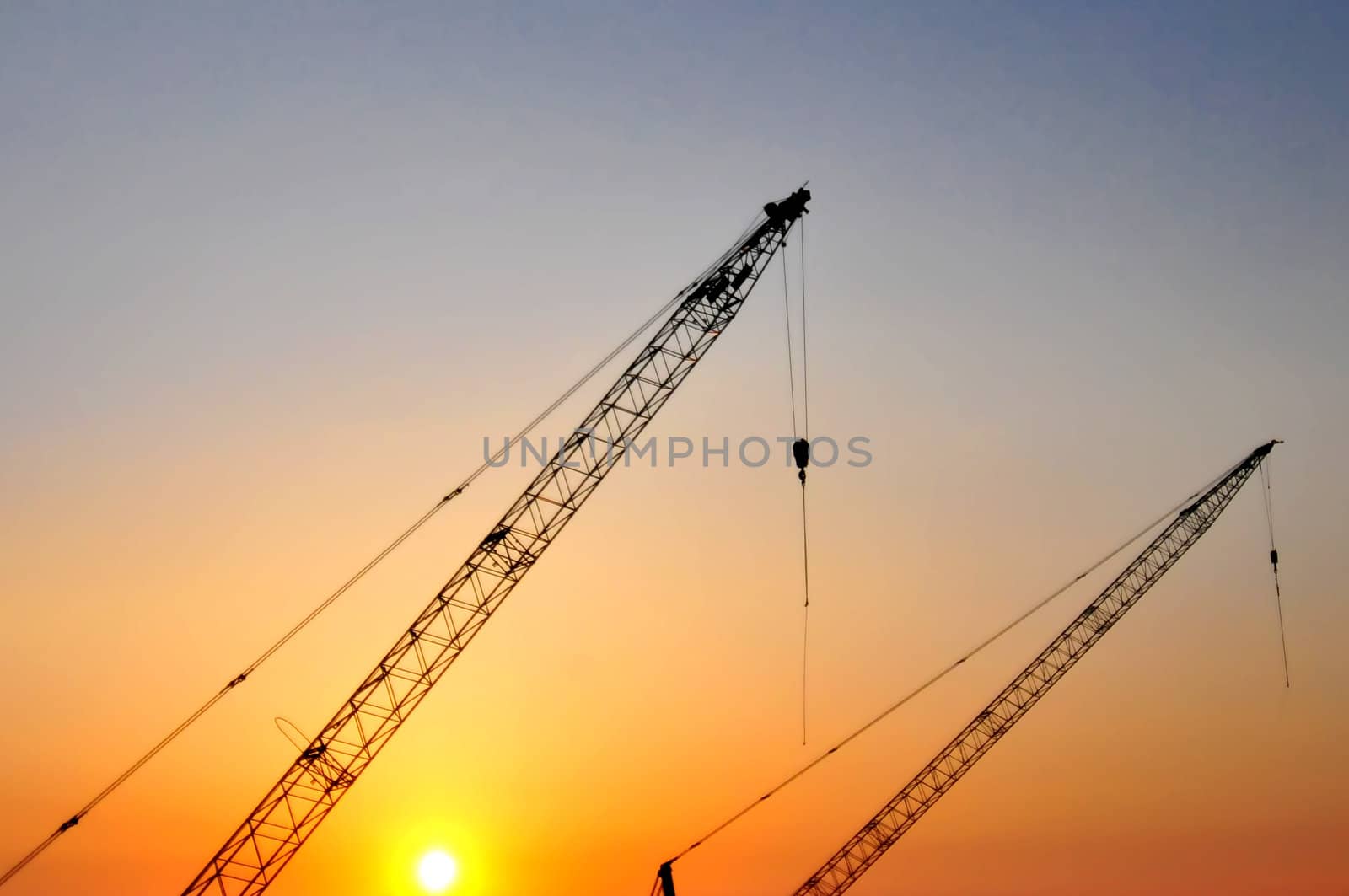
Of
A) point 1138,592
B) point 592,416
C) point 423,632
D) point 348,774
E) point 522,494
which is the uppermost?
point 1138,592

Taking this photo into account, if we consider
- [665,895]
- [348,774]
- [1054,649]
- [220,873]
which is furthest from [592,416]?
[1054,649]

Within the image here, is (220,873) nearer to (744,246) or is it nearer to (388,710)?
(388,710)

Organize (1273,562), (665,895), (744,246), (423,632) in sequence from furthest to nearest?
(1273,562) < (665,895) < (744,246) < (423,632)

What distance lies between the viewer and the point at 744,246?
67.1m

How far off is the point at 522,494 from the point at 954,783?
56461 millimetres

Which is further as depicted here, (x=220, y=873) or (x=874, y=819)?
(x=874, y=819)

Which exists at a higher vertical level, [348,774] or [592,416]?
[592,416]

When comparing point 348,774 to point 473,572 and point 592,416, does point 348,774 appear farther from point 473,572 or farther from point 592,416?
point 592,416

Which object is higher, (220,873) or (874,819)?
(874,819)

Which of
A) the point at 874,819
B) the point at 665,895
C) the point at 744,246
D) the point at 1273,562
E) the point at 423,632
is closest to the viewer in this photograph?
the point at 423,632

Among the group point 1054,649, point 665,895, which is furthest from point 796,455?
point 1054,649

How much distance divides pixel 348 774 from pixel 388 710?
4193 millimetres

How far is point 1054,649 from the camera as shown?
97.1 m

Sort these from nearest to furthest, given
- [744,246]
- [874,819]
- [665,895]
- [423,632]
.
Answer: [423,632], [744,246], [665,895], [874,819]
